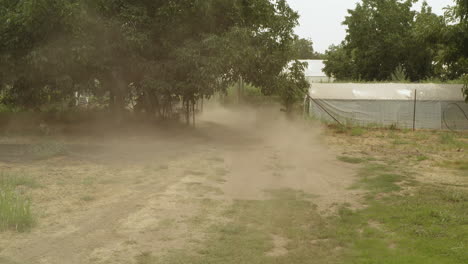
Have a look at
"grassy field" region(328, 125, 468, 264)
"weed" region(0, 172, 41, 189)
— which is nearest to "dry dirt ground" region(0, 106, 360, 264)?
"weed" region(0, 172, 41, 189)

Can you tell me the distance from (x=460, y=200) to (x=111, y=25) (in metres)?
11.6

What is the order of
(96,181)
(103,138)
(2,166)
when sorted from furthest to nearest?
(103,138)
(2,166)
(96,181)

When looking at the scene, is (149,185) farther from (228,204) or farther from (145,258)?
(145,258)

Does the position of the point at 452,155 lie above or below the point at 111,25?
below

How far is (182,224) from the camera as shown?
313 inches

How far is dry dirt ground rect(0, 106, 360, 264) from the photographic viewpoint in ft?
22.8

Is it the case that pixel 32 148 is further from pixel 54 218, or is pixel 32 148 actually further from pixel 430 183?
pixel 430 183

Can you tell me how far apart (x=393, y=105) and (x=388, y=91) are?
721mm

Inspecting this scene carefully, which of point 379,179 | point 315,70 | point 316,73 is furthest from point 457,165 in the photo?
point 315,70

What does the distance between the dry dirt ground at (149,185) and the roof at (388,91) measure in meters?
5.29

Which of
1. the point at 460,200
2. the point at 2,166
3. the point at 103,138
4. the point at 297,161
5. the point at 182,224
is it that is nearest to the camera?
the point at 182,224

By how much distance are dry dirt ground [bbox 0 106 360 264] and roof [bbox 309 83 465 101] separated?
5.29 metres

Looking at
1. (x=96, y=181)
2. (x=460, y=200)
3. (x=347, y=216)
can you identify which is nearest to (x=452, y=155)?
(x=460, y=200)

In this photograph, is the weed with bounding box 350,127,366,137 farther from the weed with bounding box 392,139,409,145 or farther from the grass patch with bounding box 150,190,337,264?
the grass patch with bounding box 150,190,337,264
